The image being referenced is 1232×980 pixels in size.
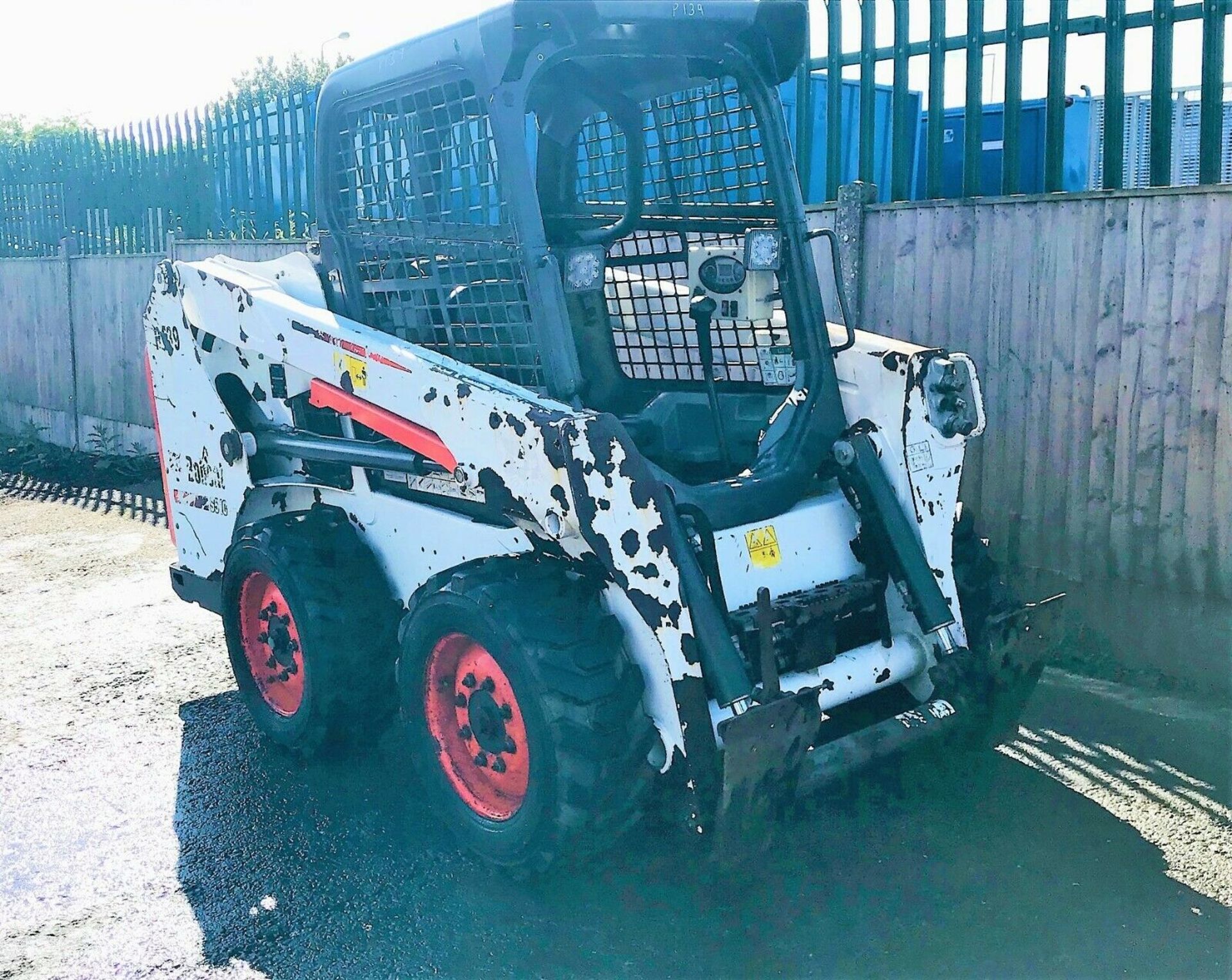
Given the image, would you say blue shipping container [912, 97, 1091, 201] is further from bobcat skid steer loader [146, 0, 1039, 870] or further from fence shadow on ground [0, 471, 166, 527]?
fence shadow on ground [0, 471, 166, 527]

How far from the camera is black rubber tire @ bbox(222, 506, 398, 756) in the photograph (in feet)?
14.1

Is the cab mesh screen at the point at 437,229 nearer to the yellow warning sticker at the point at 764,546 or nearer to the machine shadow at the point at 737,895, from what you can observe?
the yellow warning sticker at the point at 764,546

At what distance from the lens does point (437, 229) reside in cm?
412

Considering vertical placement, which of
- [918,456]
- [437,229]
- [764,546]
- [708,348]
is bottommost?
[764,546]

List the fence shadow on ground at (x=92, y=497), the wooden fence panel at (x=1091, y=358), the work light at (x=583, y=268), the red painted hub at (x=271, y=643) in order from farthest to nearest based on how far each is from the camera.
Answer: the fence shadow on ground at (x=92, y=497) → the wooden fence panel at (x=1091, y=358) → the red painted hub at (x=271, y=643) → the work light at (x=583, y=268)

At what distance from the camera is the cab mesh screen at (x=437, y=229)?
3.91 m

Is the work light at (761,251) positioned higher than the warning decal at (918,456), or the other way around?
the work light at (761,251)

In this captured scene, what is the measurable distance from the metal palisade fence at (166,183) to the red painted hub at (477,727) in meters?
5.74

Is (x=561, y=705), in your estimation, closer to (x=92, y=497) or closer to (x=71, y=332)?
(x=92, y=497)

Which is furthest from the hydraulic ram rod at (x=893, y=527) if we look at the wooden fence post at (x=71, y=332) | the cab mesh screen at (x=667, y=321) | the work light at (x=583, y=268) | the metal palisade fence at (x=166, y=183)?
the wooden fence post at (x=71, y=332)

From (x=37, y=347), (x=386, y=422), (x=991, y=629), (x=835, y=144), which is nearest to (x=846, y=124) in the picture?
(x=835, y=144)

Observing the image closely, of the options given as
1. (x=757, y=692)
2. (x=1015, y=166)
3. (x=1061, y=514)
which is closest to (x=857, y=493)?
(x=757, y=692)

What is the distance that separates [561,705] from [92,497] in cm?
755

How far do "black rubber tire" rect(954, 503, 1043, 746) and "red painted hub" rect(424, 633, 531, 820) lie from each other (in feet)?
4.99
